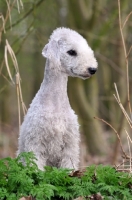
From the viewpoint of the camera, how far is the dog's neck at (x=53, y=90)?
14.2 ft

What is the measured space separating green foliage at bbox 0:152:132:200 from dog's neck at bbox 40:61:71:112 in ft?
2.36

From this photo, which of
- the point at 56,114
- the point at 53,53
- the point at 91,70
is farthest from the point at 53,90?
the point at 91,70

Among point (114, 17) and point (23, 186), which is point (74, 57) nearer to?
point (23, 186)

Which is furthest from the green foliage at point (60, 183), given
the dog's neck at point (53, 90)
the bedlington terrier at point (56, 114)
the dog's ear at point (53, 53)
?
the dog's ear at point (53, 53)

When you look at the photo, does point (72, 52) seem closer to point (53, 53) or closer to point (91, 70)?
point (53, 53)

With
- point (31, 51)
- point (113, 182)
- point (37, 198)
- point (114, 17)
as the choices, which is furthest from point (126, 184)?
point (31, 51)

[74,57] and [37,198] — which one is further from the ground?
[74,57]

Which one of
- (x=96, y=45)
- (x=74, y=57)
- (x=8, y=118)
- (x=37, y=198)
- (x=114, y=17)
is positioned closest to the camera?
(x=37, y=198)

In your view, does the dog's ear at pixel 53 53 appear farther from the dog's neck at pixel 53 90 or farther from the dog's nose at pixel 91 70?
the dog's nose at pixel 91 70

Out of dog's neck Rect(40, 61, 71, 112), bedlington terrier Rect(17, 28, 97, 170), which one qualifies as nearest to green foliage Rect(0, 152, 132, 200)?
bedlington terrier Rect(17, 28, 97, 170)

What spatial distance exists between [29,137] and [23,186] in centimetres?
86

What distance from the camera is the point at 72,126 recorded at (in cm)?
434

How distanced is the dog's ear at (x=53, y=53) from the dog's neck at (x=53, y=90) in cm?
4

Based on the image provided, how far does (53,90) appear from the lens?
4.34 meters
